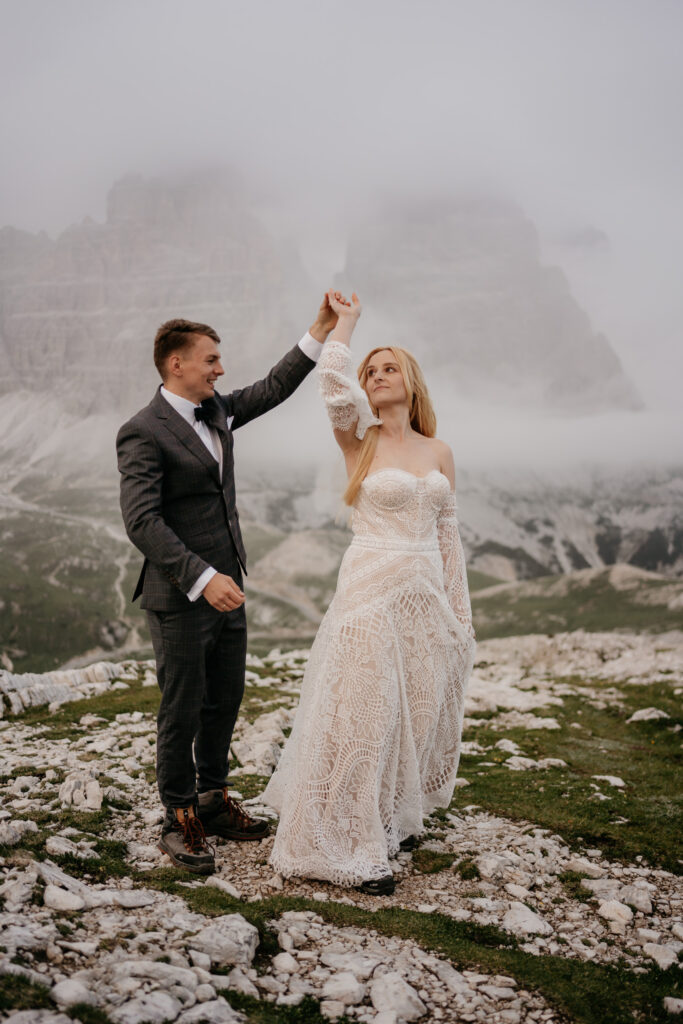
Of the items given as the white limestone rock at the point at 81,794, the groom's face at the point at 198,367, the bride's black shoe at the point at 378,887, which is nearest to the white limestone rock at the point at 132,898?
the bride's black shoe at the point at 378,887

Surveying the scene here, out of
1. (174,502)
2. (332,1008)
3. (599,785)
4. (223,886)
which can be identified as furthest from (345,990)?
(599,785)

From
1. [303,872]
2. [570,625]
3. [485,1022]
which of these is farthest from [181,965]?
[570,625]

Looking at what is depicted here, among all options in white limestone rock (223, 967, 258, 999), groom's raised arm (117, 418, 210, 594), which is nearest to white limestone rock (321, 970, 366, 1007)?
white limestone rock (223, 967, 258, 999)

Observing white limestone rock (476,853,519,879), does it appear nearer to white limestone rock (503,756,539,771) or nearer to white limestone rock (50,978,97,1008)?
white limestone rock (503,756,539,771)

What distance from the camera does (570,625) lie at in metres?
108

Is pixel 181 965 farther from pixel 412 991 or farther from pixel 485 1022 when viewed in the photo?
pixel 485 1022

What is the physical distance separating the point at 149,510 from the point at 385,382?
8.61ft

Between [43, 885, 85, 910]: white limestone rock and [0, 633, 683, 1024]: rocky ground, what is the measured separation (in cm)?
1

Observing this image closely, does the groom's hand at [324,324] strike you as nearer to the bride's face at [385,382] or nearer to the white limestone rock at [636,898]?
the bride's face at [385,382]

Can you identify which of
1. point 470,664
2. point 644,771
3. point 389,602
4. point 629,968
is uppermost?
point 389,602

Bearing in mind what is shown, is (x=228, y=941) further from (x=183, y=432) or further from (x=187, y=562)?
(x=183, y=432)

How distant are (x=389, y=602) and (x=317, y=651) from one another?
85cm

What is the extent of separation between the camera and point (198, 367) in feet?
20.0

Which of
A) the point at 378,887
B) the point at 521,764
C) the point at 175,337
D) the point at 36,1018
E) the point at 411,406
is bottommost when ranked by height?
the point at 521,764
